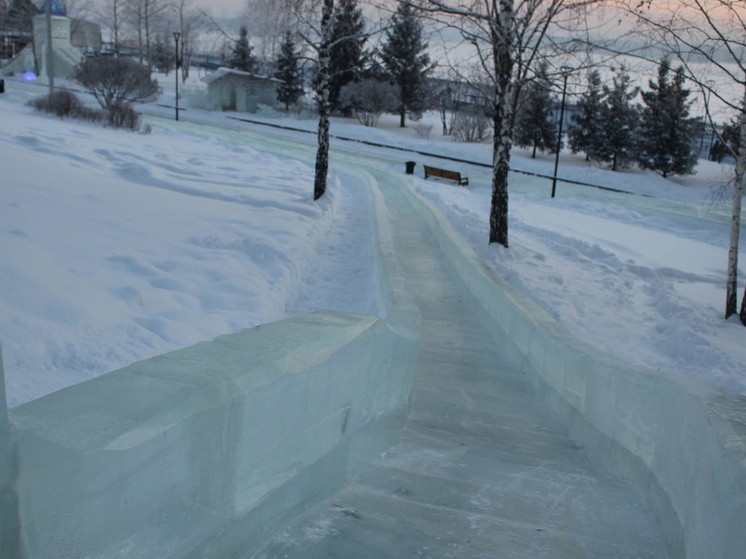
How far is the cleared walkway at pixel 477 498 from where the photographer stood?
9.68 ft

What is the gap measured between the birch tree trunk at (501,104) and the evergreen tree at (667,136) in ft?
89.7

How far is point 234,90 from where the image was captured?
4809 centimetres

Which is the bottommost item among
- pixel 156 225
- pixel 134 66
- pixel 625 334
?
pixel 625 334

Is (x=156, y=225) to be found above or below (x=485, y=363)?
above

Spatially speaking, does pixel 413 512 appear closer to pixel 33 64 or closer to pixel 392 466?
pixel 392 466

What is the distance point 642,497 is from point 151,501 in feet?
8.50

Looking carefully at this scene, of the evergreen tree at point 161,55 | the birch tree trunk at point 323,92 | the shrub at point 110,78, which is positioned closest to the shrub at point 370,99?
the shrub at point 110,78

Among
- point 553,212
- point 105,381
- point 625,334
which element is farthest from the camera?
point 553,212

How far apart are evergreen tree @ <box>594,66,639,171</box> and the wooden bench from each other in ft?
48.9

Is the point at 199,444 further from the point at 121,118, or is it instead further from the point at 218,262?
the point at 121,118

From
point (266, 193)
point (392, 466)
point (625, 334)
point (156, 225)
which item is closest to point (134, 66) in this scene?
point (266, 193)

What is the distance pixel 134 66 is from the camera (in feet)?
105

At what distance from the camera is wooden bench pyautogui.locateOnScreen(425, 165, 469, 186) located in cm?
2659

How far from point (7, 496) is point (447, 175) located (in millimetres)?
25701
